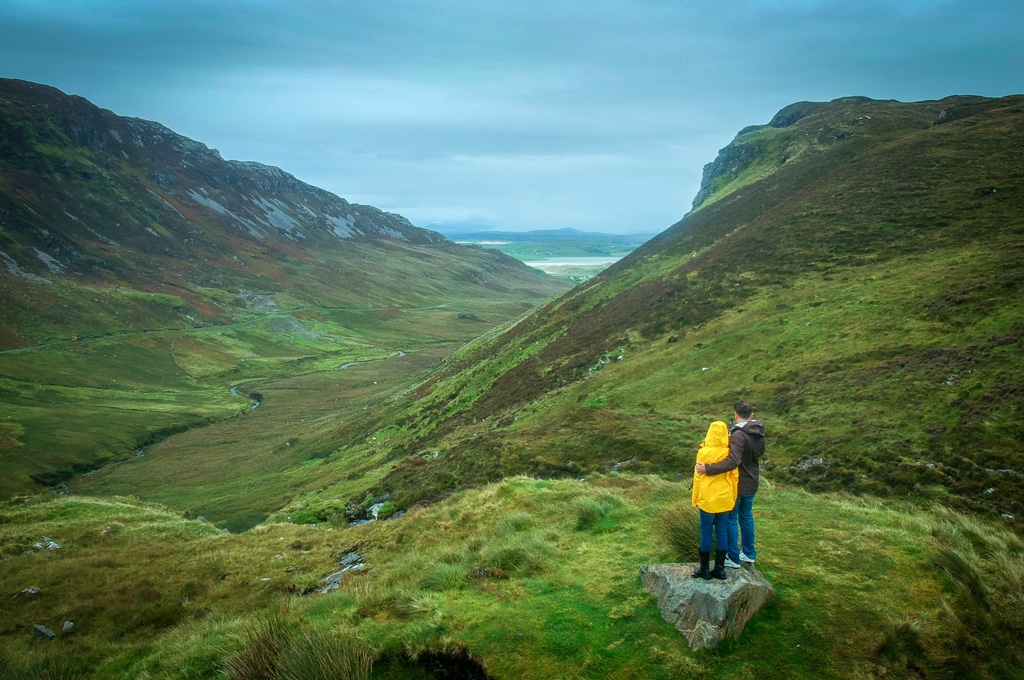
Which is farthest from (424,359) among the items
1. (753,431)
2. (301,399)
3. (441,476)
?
(753,431)

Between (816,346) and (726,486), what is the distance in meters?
23.2

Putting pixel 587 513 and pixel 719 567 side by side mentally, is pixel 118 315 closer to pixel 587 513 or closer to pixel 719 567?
pixel 587 513

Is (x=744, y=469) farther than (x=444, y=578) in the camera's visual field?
No

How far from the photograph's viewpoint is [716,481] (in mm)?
9344

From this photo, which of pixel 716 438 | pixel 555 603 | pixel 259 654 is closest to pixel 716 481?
pixel 716 438

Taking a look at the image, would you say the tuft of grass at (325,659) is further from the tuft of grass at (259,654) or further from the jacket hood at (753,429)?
the jacket hood at (753,429)

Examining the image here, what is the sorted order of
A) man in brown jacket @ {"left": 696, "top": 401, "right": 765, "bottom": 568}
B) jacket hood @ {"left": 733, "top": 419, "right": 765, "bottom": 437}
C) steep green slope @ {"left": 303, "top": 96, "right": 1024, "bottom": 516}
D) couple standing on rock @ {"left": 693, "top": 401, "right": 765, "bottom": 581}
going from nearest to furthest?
couple standing on rock @ {"left": 693, "top": 401, "right": 765, "bottom": 581}, man in brown jacket @ {"left": 696, "top": 401, "right": 765, "bottom": 568}, jacket hood @ {"left": 733, "top": 419, "right": 765, "bottom": 437}, steep green slope @ {"left": 303, "top": 96, "right": 1024, "bottom": 516}

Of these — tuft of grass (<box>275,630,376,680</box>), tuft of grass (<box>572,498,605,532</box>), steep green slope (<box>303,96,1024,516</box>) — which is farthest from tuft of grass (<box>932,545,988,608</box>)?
tuft of grass (<box>275,630,376,680</box>)

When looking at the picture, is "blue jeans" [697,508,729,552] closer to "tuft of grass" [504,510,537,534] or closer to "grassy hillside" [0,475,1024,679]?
"grassy hillside" [0,475,1024,679]

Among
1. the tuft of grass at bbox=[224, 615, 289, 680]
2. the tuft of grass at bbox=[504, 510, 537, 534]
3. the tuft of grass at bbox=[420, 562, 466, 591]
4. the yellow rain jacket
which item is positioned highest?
the yellow rain jacket

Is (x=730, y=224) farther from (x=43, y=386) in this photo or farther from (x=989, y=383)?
(x=43, y=386)

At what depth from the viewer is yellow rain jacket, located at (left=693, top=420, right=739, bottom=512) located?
30.4 feet

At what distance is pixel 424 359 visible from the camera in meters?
115

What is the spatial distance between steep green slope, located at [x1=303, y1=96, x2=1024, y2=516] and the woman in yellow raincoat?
32.7 feet
